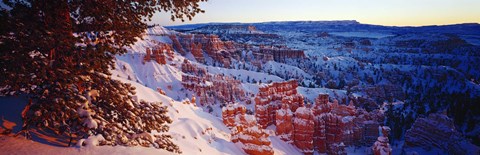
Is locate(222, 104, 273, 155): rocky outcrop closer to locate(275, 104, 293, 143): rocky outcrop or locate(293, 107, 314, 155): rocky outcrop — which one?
locate(275, 104, 293, 143): rocky outcrop

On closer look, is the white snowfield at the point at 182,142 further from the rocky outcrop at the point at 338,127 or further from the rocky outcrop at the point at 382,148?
the rocky outcrop at the point at 382,148

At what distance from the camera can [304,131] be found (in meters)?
23.9

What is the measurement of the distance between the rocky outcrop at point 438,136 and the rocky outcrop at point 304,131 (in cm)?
1225

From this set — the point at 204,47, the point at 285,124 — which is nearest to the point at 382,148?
the point at 285,124

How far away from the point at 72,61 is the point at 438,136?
102 feet

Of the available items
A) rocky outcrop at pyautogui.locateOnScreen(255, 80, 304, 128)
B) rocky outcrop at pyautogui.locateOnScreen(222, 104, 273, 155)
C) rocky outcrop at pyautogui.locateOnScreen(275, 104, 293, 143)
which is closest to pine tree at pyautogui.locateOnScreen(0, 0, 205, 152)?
rocky outcrop at pyautogui.locateOnScreen(222, 104, 273, 155)

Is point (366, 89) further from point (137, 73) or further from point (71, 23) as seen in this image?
point (71, 23)

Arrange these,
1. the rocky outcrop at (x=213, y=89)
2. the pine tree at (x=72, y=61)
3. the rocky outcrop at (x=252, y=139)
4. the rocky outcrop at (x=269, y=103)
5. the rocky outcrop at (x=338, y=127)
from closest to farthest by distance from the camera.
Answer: the pine tree at (x=72, y=61), the rocky outcrop at (x=252, y=139), the rocky outcrop at (x=338, y=127), the rocky outcrop at (x=269, y=103), the rocky outcrop at (x=213, y=89)

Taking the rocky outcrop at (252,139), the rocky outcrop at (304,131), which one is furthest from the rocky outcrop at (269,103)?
the rocky outcrop at (252,139)

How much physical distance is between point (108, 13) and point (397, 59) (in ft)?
444

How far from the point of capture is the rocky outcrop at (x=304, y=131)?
78.6 ft

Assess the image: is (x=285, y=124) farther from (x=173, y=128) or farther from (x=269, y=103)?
(x=173, y=128)

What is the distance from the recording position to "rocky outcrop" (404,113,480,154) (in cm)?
2503

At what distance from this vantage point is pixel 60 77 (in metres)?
5.27
